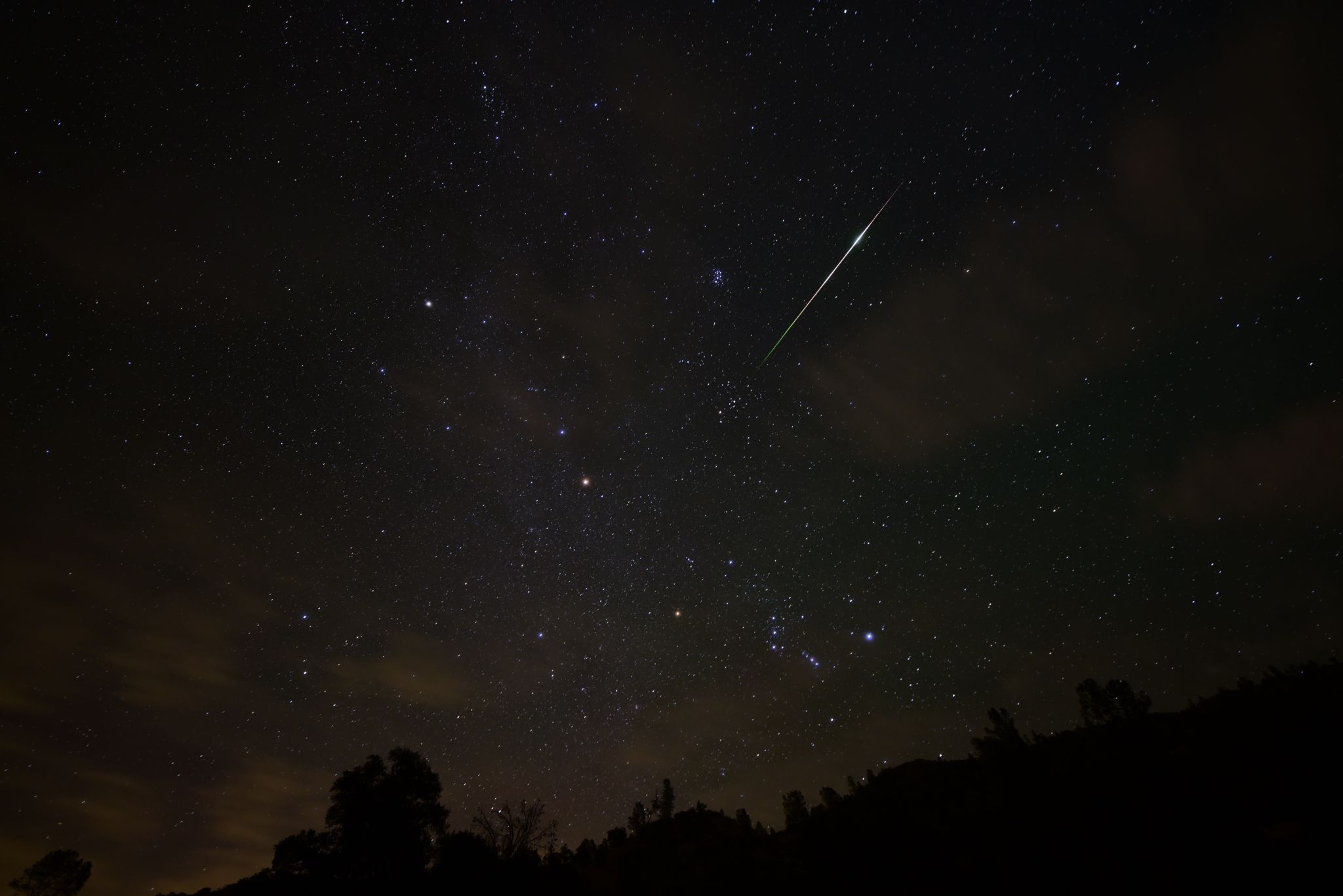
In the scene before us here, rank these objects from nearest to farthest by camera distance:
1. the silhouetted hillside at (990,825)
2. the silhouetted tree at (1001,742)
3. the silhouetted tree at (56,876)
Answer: the silhouetted hillside at (990,825) → the silhouetted tree at (1001,742) → the silhouetted tree at (56,876)

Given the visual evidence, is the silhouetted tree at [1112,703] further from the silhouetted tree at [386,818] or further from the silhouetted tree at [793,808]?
the silhouetted tree at [386,818]

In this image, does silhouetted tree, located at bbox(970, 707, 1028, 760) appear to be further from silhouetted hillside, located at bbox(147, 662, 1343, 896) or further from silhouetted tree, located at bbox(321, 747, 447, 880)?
silhouetted tree, located at bbox(321, 747, 447, 880)

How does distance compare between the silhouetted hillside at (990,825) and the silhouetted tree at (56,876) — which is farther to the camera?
the silhouetted tree at (56,876)

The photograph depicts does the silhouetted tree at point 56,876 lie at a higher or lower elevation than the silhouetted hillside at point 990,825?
higher

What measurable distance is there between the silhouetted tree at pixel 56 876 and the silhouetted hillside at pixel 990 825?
108ft

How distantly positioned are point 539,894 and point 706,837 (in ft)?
38.0

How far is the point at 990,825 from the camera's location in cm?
1967

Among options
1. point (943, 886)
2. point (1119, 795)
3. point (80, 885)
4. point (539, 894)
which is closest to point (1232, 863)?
point (1119, 795)

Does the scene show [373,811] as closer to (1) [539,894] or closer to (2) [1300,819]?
(1) [539,894]

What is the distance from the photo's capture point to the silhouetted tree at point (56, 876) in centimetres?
4347

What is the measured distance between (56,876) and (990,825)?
2720 inches

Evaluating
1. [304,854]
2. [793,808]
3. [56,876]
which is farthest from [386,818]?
[56,876]

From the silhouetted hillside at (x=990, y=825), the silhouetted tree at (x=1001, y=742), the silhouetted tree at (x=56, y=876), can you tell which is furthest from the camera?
the silhouetted tree at (x=56, y=876)

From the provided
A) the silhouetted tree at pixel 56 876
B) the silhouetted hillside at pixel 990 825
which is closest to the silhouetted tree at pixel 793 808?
the silhouetted hillside at pixel 990 825
